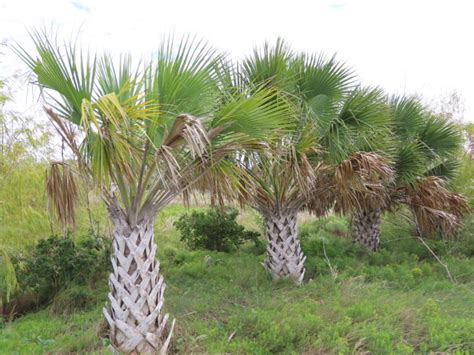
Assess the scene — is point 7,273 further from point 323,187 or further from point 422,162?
point 422,162

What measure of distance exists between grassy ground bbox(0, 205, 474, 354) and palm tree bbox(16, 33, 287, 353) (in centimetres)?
62

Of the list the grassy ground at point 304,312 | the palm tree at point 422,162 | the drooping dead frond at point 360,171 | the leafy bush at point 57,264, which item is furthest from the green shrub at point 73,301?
the palm tree at point 422,162

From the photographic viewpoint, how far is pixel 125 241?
4207 millimetres

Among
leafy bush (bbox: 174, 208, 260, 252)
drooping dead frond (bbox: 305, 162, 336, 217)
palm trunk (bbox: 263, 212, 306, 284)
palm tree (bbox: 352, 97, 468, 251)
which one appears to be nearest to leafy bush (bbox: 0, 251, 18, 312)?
palm trunk (bbox: 263, 212, 306, 284)

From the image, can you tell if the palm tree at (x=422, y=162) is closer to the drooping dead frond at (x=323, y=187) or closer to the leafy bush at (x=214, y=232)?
the drooping dead frond at (x=323, y=187)

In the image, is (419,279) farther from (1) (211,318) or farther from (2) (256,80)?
(2) (256,80)

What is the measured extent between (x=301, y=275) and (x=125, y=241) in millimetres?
4011

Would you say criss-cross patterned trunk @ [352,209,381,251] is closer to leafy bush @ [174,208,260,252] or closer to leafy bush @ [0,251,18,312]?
leafy bush @ [174,208,260,252]

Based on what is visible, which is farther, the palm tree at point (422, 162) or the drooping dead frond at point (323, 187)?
the palm tree at point (422, 162)

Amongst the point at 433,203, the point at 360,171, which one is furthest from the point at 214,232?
the point at 360,171

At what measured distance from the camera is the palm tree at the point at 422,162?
8.29 m

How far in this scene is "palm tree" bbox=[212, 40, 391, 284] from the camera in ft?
19.8

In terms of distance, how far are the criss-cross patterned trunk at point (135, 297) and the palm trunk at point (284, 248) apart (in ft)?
10.6

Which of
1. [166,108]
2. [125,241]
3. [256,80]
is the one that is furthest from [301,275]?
[166,108]
